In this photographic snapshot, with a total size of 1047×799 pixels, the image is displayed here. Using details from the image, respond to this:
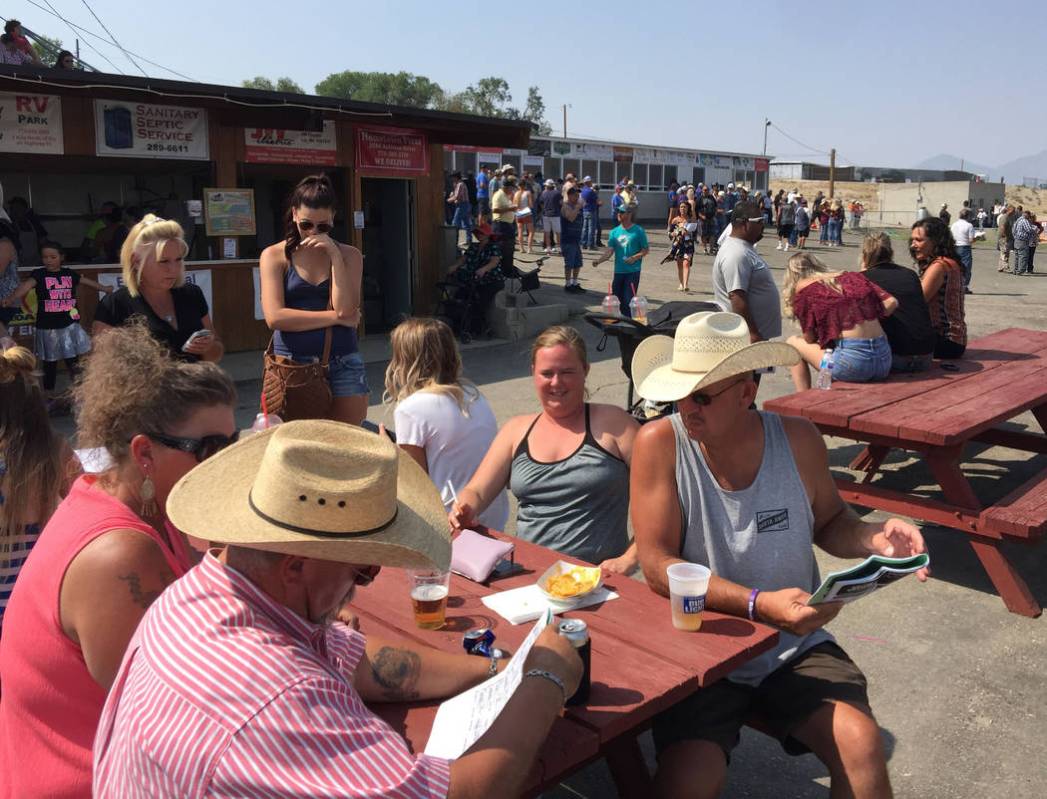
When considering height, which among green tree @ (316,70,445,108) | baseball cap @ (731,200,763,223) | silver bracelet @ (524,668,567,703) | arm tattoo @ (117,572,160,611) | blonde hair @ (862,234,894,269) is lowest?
silver bracelet @ (524,668,567,703)

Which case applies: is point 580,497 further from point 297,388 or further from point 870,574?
point 297,388

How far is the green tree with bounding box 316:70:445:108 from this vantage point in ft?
311

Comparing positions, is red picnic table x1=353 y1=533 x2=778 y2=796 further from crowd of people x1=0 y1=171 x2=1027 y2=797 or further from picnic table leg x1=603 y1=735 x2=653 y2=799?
crowd of people x1=0 y1=171 x2=1027 y2=797

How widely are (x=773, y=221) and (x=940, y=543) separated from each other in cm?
3366

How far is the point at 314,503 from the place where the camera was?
157 centimetres

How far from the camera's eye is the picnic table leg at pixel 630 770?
113 inches

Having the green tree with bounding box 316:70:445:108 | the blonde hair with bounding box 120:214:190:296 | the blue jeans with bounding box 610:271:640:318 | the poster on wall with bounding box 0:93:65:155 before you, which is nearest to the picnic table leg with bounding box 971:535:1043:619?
the blonde hair with bounding box 120:214:190:296

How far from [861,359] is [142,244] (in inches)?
178

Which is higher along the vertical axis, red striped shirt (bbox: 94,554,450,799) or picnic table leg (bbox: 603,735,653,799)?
red striped shirt (bbox: 94,554,450,799)

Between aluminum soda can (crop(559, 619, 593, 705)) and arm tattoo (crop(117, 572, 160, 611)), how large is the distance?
896 millimetres

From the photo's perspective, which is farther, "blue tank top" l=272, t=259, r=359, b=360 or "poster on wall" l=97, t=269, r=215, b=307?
"poster on wall" l=97, t=269, r=215, b=307

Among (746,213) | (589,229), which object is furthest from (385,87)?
(746,213)

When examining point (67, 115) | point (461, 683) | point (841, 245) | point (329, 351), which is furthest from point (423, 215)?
point (841, 245)

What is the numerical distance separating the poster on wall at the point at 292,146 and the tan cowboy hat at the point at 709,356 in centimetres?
916
